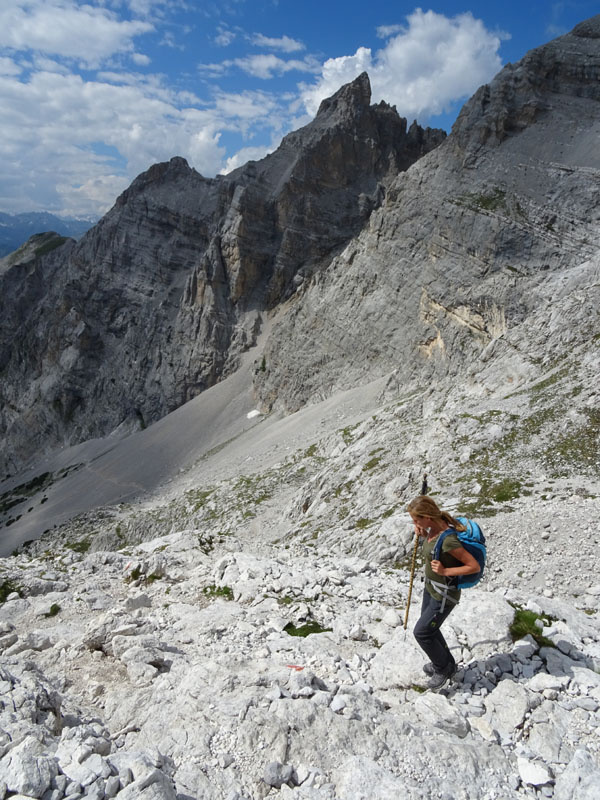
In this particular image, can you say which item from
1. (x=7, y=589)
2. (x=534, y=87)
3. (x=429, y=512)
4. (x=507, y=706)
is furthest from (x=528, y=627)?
(x=534, y=87)

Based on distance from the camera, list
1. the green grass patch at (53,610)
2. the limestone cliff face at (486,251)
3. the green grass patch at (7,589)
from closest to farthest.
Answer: the green grass patch at (53,610), the green grass patch at (7,589), the limestone cliff face at (486,251)

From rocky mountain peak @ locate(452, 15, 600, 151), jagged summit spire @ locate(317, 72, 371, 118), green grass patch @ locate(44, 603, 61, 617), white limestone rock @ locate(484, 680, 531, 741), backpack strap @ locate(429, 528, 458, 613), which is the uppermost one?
jagged summit spire @ locate(317, 72, 371, 118)

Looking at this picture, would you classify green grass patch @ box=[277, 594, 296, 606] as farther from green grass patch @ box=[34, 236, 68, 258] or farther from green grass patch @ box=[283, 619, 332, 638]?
green grass patch @ box=[34, 236, 68, 258]

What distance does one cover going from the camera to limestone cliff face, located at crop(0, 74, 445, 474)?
3824 inches

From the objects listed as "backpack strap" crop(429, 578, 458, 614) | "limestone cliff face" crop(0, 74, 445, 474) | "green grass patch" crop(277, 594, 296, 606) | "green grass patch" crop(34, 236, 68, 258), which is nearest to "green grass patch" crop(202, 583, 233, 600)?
"green grass patch" crop(277, 594, 296, 606)

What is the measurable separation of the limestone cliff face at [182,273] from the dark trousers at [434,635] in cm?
8962

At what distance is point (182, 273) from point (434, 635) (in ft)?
370

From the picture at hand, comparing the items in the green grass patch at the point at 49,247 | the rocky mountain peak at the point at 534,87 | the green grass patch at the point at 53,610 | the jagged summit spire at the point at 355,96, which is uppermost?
the green grass patch at the point at 49,247

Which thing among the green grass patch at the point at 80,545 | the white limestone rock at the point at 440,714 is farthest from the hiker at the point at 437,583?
the green grass patch at the point at 80,545

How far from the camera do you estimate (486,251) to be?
4725 centimetres

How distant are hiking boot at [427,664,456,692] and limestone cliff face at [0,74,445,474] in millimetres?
89679

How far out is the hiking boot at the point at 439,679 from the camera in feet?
24.3

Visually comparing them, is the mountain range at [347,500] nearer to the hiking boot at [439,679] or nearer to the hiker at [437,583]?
the hiking boot at [439,679]

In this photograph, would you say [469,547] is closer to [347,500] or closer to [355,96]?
[347,500]
